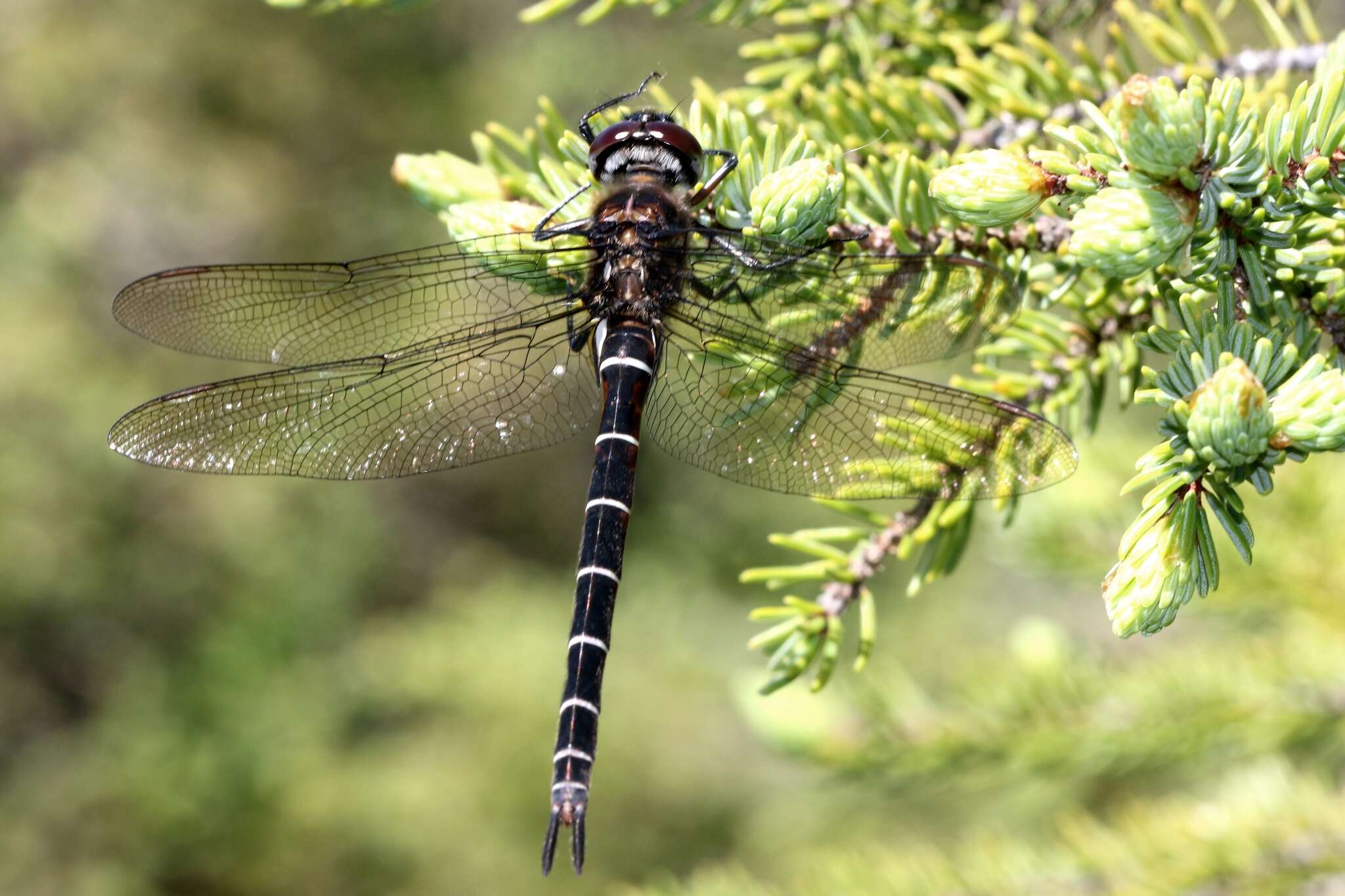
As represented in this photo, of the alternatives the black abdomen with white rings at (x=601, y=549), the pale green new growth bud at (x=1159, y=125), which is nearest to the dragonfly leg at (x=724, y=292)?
the black abdomen with white rings at (x=601, y=549)

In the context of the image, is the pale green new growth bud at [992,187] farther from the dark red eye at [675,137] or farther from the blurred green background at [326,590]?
the blurred green background at [326,590]

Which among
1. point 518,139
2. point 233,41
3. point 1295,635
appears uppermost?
point 233,41

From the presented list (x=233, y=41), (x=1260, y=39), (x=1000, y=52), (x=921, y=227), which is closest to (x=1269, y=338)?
(x=921, y=227)

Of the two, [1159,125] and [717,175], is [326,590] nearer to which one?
[717,175]

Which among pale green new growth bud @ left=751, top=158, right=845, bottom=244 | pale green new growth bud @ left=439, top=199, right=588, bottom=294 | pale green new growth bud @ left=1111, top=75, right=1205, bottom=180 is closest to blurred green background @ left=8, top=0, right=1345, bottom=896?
pale green new growth bud @ left=439, top=199, right=588, bottom=294

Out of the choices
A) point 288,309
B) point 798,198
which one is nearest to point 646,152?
point 798,198

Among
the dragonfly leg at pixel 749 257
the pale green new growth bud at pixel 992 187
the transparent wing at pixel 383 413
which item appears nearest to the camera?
the pale green new growth bud at pixel 992 187

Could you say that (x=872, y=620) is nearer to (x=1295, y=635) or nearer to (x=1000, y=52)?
(x=1000, y=52)
